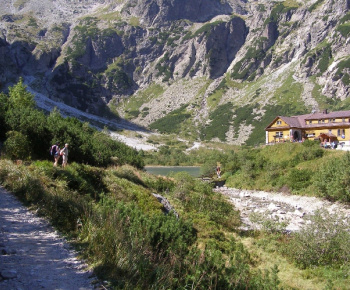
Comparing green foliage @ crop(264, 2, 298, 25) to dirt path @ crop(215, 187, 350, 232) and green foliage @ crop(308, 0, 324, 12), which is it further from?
dirt path @ crop(215, 187, 350, 232)

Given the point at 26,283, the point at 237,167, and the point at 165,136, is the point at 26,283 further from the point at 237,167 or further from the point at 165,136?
the point at 165,136

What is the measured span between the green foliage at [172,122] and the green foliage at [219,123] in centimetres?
1604

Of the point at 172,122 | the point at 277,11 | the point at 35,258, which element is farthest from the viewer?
the point at 277,11

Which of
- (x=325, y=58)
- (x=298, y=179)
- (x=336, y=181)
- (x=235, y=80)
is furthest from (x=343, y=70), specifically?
(x=336, y=181)

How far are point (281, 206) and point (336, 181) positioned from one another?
559 centimetres

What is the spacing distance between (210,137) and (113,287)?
129 metres

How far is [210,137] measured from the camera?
132m

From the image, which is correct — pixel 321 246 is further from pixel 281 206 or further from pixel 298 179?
pixel 298 179

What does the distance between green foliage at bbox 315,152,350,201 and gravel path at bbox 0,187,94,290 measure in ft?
86.0

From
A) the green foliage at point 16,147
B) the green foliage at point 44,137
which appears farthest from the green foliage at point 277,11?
the green foliage at point 16,147

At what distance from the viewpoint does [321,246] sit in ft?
36.8

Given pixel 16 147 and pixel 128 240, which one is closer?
pixel 128 240

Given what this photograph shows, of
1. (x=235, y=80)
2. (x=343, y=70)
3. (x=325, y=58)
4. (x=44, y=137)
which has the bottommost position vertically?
(x=44, y=137)

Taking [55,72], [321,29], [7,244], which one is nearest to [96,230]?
[7,244]
